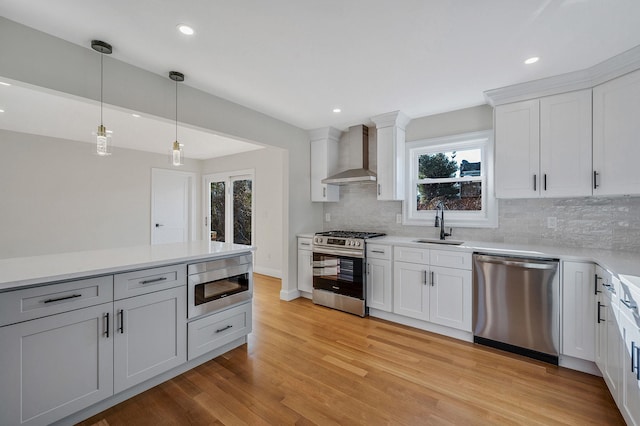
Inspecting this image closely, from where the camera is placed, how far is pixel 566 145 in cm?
247

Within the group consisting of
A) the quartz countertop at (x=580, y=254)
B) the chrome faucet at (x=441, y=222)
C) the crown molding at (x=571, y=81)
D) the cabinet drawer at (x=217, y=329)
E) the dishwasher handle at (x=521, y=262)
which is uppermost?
the crown molding at (x=571, y=81)

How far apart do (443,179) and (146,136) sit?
185 inches

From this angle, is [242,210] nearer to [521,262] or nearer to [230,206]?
[230,206]

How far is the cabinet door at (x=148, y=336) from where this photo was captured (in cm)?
180

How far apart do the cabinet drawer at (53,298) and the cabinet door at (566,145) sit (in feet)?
12.1

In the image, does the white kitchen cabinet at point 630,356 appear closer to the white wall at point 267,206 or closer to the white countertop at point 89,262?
the white countertop at point 89,262

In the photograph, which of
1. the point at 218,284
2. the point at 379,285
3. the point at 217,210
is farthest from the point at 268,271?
the point at 218,284

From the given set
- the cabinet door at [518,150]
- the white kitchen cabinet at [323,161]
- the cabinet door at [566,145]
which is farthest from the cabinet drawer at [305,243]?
the cabinet door at [566,145]

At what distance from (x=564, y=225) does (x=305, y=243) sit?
2975mm

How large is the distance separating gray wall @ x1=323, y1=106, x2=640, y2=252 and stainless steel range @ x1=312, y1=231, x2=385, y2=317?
0.64 meters

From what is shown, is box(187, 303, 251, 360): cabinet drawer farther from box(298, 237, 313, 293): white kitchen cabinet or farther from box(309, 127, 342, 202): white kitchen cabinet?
box(309, 127, 342, 202): white kitchen cabinet

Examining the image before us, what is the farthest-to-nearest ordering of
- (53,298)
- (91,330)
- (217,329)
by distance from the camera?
(217,329) < (91,330) < (53,298)

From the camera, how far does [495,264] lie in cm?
253

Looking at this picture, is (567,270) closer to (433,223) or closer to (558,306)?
(558,306)
